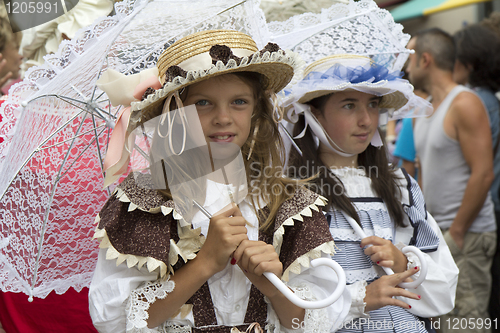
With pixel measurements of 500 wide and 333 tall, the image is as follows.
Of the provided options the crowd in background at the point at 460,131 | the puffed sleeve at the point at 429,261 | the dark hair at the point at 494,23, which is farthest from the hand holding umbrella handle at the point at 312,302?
the dark hair at the point at 494,23

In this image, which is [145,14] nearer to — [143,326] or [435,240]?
[143,326]

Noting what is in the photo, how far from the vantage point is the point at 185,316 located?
1588 millimetres

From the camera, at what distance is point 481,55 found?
3.68m

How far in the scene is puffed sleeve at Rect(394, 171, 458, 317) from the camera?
203 centimetres

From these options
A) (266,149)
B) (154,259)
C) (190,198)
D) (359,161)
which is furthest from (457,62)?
(154,259)

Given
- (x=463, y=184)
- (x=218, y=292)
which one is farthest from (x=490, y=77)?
(x=218, y=292)

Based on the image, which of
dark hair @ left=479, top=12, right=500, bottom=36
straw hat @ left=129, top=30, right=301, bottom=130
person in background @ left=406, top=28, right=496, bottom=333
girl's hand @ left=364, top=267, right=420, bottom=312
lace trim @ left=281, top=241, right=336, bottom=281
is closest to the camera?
straw hat @ left=129, top=30, right=301, bottom=130

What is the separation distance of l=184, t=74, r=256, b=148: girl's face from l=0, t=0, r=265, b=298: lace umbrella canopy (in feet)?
0.68

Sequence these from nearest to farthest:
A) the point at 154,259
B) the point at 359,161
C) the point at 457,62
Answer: the point at 154,259 < the point at 359,161 < the point at 457,62

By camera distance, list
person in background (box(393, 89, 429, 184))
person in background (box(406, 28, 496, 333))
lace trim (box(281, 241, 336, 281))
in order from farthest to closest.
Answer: person in background (box(393, 89, 429, 184)) < person in background (box(406, 28, 496, 333)) < lace trim (box(281, 241, 336, 281))

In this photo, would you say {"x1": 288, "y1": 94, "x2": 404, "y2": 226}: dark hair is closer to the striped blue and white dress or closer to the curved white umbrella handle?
the striped blue and white dress

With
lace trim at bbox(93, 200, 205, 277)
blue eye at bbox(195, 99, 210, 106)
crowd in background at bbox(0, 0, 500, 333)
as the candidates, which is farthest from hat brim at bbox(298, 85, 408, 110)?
lace trim at bbox(93, 200, 205, 277)

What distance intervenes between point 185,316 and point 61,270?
494mm

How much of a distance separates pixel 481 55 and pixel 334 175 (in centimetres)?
228
